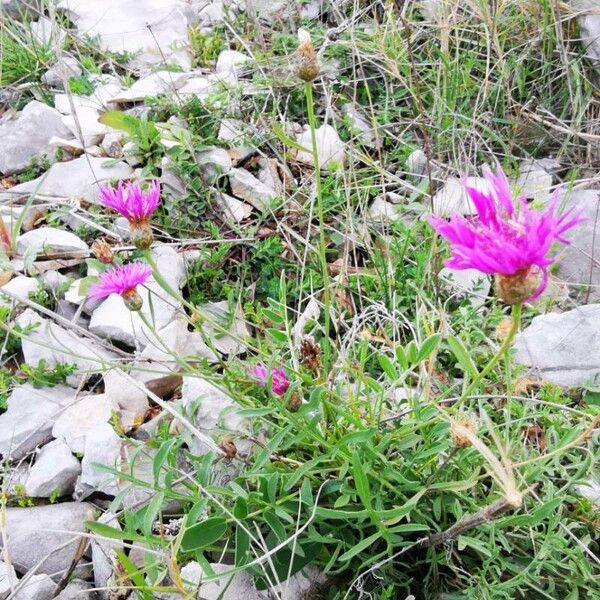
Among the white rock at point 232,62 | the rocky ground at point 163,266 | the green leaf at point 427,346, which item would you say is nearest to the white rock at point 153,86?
the rocky ground at point 163,266

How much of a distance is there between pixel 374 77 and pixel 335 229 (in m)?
0.73

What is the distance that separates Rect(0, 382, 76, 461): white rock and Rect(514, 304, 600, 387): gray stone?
40.8 inches

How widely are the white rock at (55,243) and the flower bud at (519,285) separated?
4.70ft

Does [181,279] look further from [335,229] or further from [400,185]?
[400,185]

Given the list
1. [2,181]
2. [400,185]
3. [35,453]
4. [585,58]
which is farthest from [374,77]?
[35,453]

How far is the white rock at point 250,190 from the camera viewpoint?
2141 millimetres

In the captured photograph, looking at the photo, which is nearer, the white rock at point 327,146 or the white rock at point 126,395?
the white rock at point 126,395

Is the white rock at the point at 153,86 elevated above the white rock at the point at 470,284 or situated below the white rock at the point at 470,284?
above

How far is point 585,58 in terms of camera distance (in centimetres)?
234

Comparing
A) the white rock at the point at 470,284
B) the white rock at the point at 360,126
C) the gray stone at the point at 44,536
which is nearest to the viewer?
the gray stone at the point at 44,536

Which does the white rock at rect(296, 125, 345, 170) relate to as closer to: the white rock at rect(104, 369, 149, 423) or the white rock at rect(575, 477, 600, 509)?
the white rock at rect(104, 369, 149, 423)

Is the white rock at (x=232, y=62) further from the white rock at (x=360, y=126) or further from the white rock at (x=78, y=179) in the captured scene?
the white rock at (x=78, y=179)

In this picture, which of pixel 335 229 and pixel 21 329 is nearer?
pixel 21 329

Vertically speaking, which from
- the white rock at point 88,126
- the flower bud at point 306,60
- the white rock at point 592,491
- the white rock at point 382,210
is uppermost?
the flower bud at point 306,60
